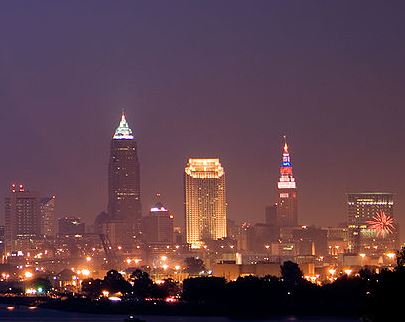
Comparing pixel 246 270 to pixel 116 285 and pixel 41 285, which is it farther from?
pixel 41 285

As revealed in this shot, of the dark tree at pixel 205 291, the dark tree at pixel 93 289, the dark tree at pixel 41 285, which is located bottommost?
the dark tree at pixel 205 291

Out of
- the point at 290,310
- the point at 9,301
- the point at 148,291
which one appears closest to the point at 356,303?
the point at 290,310

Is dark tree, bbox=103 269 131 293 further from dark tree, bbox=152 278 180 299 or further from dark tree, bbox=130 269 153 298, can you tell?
dark tree, bbox=152 278 180 299

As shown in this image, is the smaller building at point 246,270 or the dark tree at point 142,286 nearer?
the dark tree at point 142,286

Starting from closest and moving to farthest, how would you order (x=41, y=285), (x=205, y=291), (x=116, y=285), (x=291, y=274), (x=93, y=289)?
(x=205, y=291), (x=291, y=274), (x=116, y=285), (x=93, y=289), (x=41, y=285)

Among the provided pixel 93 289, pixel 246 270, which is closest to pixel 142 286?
pixel 93 289

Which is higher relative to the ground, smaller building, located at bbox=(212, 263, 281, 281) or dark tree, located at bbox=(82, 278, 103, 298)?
smaller building, located at bbox=(212, 263, 281, 281)

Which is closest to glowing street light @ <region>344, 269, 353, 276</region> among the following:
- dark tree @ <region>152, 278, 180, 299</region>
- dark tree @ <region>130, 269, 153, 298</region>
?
dark tree @ <region>152, 278, 180, 299</region>

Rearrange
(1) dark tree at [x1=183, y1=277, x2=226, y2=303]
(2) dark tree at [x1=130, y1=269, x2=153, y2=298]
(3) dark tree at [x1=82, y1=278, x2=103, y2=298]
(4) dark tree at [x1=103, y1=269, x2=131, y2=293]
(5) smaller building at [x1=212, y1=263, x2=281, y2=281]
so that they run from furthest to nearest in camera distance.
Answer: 1. (5) smaller building at [x1=212, y1=263, x2=281, y2=281]
2. (3) dark tree at [x1=82, y1=278, x2=103, y2=298]
3. (4) dark tree at [x1=103, y1=269, x2=131, y2=293]
4. (2) dark tree at [x1=130, y1=269, x2=153, y2=298]
5. (1) dark tree at [x1=183, y1=277, x2=226, y2=303]

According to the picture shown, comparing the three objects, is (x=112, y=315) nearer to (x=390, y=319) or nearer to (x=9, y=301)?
(x=9, y=301)

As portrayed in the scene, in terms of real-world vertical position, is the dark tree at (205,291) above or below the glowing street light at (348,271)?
below

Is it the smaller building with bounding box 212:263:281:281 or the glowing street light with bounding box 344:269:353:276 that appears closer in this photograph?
the smaller building with bounding box 212:263:281:281

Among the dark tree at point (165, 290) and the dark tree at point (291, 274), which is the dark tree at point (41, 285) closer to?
the dark tree at point (165, 290)

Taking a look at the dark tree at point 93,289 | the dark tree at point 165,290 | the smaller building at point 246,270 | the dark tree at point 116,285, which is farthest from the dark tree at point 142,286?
the smaller building at point 246,270
